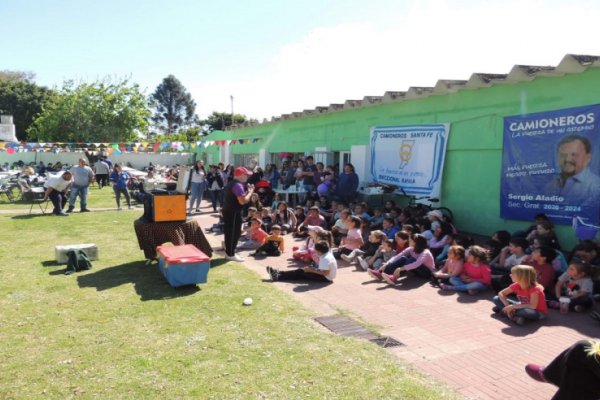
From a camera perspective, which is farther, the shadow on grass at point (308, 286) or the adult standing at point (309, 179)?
the adult standing at point (309, 179)

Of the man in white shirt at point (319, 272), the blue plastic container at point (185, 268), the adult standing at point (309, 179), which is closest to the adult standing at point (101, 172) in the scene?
the adult standing at point (309, 179)

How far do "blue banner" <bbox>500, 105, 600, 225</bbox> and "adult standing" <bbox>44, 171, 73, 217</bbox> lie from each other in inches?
480

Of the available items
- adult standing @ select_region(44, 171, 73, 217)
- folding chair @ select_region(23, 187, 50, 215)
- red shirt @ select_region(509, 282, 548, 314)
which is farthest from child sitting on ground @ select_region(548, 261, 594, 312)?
folding chair @ select_region(23, 187, 50, 215)

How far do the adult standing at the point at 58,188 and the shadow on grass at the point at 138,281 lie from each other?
24.2ft

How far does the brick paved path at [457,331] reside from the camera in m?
3.96

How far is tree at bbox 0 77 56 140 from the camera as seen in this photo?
163 feet

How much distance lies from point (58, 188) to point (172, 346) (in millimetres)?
11326

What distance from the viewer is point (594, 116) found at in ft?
25.0

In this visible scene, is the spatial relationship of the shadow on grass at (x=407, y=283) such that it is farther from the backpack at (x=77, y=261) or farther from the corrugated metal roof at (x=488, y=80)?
the backpack at (x=77, y=261)

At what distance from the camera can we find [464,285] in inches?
266

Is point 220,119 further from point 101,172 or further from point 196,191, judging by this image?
point 196,191

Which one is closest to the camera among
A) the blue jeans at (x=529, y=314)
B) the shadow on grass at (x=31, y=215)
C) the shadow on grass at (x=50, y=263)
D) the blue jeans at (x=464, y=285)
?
the blue jeans at (x=529, y=314)

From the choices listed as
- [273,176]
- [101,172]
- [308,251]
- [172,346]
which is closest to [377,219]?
[308,251]

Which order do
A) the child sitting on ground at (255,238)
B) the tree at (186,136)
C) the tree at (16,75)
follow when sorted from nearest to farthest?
the child sitting on ground at (255,238) < the tree at (186,136) < the tree at (16,75)
